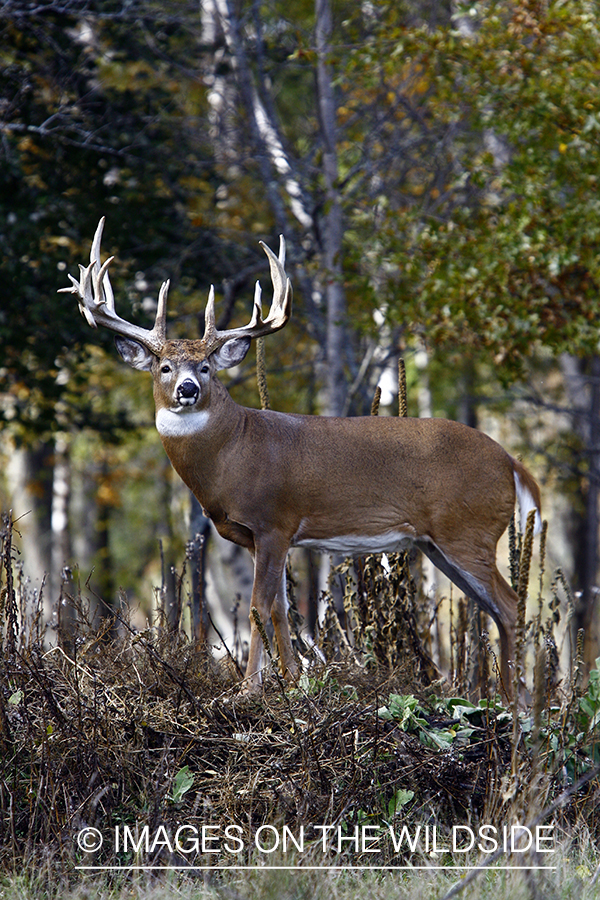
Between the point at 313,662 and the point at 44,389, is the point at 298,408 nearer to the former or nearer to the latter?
the point at 44,389

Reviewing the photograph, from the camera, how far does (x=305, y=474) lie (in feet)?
17.8

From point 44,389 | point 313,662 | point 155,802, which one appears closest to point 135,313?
point 44,389

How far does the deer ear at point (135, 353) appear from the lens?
536cm

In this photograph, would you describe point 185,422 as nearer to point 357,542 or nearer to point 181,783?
point 357,542

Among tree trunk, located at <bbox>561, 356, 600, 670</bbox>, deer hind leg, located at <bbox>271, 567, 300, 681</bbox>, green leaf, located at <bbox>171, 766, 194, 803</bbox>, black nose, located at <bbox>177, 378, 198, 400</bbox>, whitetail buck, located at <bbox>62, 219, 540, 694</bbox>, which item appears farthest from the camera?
tree trunk, located at <bbox>561, 356, 600, 670</bbox>

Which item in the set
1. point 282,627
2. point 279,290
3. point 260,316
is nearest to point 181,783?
point 282,627

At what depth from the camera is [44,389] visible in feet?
31.3

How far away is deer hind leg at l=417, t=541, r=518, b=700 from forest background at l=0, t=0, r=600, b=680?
6.49 feet

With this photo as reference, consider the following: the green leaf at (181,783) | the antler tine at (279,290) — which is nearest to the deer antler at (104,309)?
the antler tine at (279,290)

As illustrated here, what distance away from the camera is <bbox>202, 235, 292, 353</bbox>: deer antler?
5.34m

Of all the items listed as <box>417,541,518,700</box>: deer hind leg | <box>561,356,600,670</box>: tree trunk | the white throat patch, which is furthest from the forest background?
<box>417,541,518,700</box>: deer hind leg

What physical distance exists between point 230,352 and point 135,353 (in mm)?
515

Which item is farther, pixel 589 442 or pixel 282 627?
pixel 589 442

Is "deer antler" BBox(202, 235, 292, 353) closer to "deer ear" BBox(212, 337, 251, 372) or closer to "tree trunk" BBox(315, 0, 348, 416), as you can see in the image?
"deer ear" BBox(212, 337, 251, 372)
